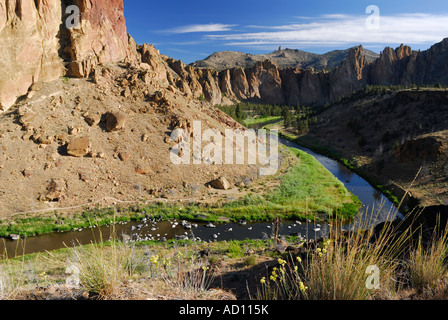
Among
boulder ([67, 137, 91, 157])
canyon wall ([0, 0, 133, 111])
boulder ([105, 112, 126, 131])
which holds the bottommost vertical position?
boulder ([67, 137, 91, 157])

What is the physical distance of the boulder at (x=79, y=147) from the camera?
21.0m

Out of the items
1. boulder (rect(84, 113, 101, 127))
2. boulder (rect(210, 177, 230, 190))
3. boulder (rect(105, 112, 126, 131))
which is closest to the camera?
boulder (rect(210, 177, 230, 190))

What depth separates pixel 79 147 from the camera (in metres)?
21.2

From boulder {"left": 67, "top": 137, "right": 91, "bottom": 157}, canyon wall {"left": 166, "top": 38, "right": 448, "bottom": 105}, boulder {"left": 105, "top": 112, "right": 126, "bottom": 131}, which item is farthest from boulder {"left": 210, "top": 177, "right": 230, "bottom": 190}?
canyon wall {"left": 166, "top": 38, "right": 448, "bottom": 105}

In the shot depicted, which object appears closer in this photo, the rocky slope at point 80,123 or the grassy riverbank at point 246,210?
the grassy riverbank at point 246,210

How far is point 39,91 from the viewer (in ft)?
78.3

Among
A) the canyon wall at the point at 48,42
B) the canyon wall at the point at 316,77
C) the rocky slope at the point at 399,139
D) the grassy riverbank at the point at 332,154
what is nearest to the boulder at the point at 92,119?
the canyon wall at the point at 48,42

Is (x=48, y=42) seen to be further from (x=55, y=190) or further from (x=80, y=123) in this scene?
(x=55, y=190)

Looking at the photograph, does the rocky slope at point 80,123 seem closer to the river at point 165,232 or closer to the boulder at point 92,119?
the boulder at point 92,119

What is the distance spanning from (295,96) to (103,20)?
299ft

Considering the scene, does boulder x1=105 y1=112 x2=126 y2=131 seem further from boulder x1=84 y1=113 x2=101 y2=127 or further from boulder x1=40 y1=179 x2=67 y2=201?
boulder x1=40 y1=179 x2=67 y2=201

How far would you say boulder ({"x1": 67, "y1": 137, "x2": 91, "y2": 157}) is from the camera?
→ 21016 mm

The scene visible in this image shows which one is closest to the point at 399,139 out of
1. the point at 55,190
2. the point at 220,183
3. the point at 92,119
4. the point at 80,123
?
the point at 220,183
